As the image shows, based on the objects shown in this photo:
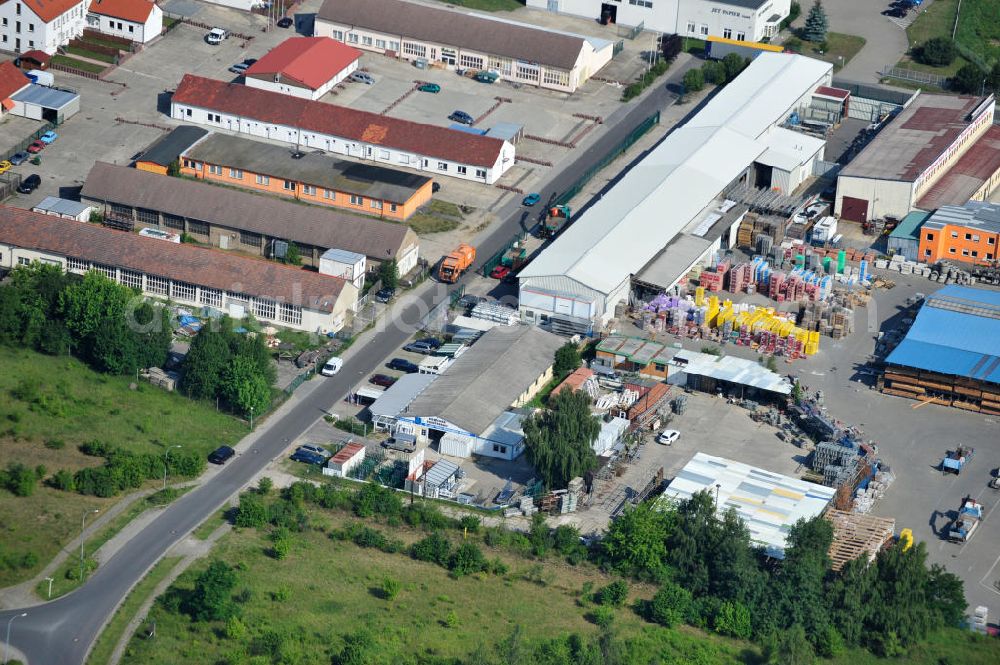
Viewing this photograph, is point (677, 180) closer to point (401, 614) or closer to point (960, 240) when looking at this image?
point (960, 240)

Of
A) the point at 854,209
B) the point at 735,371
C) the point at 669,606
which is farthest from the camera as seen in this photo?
the point at 854,209

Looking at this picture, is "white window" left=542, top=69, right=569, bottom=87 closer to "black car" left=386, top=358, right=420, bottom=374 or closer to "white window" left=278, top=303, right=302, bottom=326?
"white window" left=278, top=303, right=302, bottom=326

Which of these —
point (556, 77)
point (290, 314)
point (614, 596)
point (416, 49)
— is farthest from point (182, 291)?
point (556, 77)

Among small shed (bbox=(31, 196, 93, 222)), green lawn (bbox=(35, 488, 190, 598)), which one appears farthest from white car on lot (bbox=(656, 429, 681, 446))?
small shed (bbox=(31, 196, 93, 222))

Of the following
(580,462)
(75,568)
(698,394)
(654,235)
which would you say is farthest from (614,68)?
(75,568)

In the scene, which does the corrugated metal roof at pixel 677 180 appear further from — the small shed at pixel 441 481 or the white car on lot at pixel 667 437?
the small shed at pixel 441 481

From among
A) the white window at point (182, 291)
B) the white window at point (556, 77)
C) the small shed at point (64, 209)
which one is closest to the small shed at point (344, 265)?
the white window at point (182, 291)

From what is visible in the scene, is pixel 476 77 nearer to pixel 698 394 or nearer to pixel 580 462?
pixel 698 394
